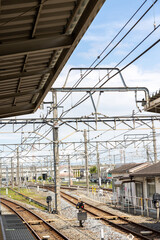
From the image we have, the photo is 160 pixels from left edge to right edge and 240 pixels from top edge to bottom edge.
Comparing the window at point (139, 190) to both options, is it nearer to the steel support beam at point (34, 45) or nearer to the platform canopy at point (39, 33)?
the platform canopy at point (39, 33)

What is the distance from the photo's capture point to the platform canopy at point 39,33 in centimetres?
580

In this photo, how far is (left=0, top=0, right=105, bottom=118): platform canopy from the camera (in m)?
5.80

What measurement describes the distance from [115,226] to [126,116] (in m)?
10.8

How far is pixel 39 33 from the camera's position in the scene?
279 inches

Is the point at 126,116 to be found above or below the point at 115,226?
above

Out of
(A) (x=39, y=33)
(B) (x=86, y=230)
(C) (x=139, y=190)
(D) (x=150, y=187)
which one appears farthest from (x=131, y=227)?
(A) (x=39, y=33)

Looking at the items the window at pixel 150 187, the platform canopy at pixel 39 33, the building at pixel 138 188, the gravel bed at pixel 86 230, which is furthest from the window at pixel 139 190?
the platform canopy at pixel 39 33

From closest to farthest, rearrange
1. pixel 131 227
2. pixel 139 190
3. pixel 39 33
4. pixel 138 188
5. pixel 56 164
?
pixel 39 33 < pixel 131 227 < pixel 56 164 < pixel 139 190 < pixel 138 188

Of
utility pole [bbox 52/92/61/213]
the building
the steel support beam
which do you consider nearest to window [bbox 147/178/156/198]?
the building

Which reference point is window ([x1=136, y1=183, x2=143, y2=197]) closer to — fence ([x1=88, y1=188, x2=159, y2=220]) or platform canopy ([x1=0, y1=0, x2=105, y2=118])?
fence ([x1=88, y1=188, x2=159, y2=220])

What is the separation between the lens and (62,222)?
20.1 metres

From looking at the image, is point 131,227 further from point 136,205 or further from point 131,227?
point 136,205

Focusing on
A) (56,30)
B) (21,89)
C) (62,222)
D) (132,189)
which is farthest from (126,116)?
(56,30)

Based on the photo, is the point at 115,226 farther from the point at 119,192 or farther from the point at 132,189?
the point at 119,192
